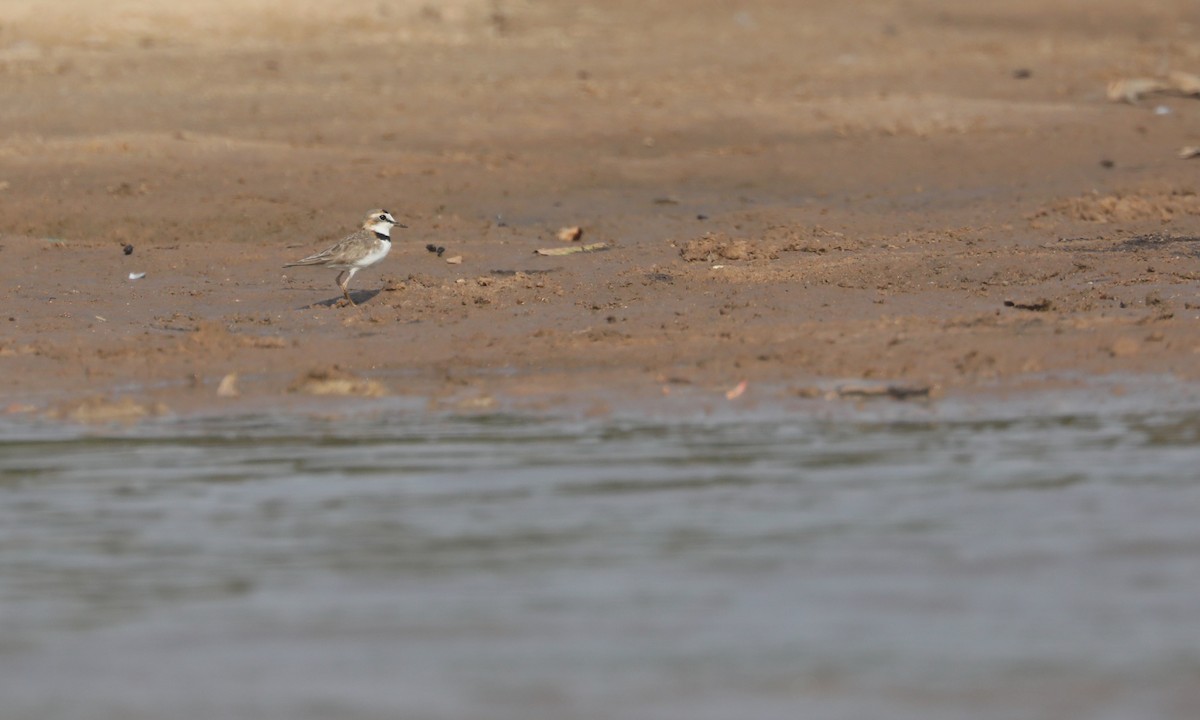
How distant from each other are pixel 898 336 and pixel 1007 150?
263 inches

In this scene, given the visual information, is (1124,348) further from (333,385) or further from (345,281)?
(345,281)

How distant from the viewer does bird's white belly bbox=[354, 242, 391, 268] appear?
10.9m

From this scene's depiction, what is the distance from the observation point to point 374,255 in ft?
36.0

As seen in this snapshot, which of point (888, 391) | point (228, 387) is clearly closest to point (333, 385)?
point (228, 387)

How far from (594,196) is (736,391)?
622 centimetres

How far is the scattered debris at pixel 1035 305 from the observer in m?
9.87

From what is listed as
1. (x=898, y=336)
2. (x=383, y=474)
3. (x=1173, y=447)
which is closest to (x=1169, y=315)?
(x=898, y=336)

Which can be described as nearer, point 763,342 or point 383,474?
point 383,474

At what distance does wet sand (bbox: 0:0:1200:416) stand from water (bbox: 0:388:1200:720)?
4.87 feet

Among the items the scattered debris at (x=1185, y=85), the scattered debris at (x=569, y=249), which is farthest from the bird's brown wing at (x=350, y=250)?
the scattered debris at (x=1185, y=85)

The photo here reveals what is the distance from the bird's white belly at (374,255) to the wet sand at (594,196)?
281 millimetres

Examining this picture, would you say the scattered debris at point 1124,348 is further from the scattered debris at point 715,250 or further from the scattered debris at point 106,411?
the scattered debris at point 106,411

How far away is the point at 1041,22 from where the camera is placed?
22172 mm

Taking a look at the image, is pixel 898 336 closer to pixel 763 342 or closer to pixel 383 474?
pixel 763 342
